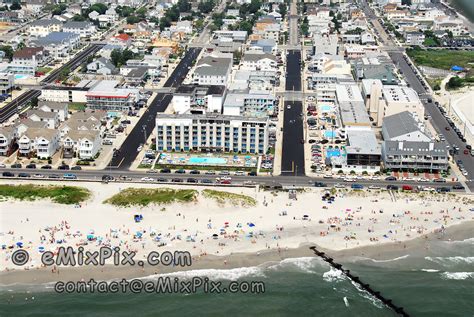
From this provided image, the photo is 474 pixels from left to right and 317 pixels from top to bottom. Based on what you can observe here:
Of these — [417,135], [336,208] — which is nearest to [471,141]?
[417,135]

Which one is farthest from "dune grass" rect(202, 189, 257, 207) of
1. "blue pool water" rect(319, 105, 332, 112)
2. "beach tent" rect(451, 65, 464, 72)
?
"beach tent" rect(451, 65, 464, 72)

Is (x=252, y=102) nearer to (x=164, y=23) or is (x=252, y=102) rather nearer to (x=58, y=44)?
(x=58, y=44)

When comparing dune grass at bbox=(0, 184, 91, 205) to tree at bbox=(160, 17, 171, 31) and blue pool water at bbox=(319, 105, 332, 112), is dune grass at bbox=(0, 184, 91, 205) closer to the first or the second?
blue pool water at bbox=(319, 105, 332, 112)

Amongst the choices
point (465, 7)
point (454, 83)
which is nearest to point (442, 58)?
point (454, 83)

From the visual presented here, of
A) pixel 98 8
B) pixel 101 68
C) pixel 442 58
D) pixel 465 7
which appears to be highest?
pixel 465 7

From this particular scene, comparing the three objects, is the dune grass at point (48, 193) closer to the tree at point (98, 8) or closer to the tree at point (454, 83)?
the tree at point (454, 83)

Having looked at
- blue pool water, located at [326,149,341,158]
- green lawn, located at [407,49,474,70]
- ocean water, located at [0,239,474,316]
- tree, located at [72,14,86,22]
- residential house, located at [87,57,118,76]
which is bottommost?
ocean water, located at [0,239,474,316]
